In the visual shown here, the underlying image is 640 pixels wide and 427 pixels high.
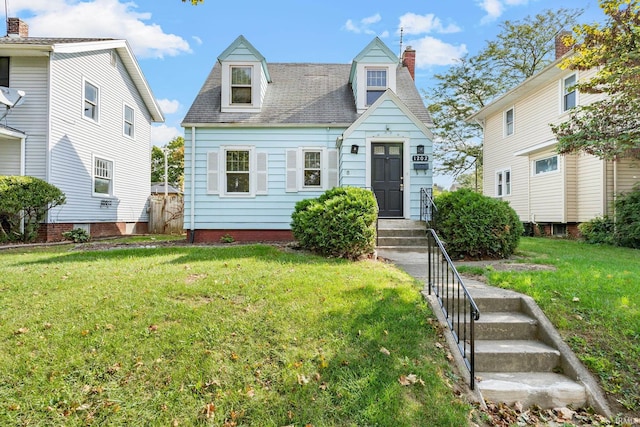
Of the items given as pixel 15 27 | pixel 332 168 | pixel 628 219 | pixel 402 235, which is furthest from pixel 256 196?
pixel 15 27

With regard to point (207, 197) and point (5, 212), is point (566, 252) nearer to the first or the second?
point (207, 197)

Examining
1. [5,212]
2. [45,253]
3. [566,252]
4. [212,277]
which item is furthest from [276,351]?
[5,212]

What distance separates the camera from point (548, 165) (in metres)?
13.7

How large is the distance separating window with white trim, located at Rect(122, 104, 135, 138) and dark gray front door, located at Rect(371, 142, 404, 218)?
1170 cm

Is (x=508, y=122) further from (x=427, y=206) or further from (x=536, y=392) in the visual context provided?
(x=536, y=392)

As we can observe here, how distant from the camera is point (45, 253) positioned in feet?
27.2

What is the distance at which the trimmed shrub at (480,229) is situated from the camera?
298 inches

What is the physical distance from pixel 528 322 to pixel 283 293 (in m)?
3.04

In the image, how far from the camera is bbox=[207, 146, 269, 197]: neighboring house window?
Result: 10883 millimetres

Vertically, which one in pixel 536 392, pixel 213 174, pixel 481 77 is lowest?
pixel 536 392

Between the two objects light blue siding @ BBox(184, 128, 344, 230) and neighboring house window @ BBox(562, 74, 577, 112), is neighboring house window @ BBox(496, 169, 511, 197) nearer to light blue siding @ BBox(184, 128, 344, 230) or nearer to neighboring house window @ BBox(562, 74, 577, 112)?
neighboring house window @ BBox(562, 74, 577, 112)

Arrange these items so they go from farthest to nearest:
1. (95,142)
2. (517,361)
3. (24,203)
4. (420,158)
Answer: (95,142)
(420,158)
(24,203)
(517,361)

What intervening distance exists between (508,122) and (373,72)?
9.20 meters

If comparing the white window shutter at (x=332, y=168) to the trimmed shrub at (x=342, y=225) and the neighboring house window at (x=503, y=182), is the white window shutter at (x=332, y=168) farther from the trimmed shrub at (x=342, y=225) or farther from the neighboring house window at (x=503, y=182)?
the neighboring house window at (x=503, y=182)
